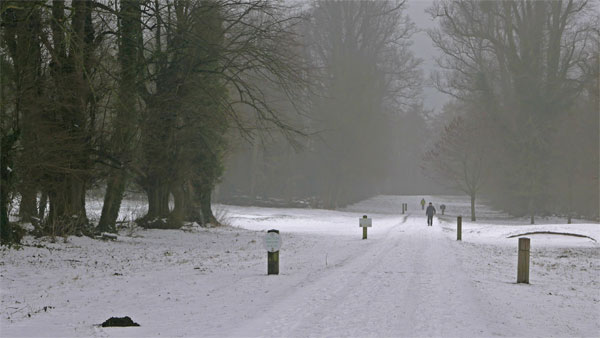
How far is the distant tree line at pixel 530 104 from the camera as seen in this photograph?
2048 inches

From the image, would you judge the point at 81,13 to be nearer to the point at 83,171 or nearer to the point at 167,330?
the point at 83,171

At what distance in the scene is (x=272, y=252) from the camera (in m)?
12.8

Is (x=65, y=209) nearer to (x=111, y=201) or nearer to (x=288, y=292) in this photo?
(x=111, y=201)

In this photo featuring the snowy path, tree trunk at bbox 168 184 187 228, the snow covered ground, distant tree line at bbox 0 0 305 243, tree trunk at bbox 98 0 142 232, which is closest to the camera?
the snowy path

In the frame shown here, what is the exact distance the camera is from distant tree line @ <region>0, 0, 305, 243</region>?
14438 mm

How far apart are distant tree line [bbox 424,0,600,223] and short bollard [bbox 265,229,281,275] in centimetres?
4226

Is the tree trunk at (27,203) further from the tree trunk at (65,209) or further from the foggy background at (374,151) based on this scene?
the foggy background at (374,151)

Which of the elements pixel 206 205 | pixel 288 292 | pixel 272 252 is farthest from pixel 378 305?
pixel 206 205

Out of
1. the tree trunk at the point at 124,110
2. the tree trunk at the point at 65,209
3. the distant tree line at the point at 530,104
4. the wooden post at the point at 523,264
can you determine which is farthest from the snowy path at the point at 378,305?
the distant tree line at the point at 530,104

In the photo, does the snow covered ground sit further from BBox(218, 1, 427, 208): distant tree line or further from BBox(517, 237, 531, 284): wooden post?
BBox(218, 1, 427, 208): distant tree line

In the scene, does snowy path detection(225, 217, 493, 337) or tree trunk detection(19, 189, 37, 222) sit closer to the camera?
snowy path detection(225, 217, 493, 337)

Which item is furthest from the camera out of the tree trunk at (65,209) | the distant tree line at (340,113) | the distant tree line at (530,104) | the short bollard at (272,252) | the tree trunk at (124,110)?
the distant tree line at (340,113)

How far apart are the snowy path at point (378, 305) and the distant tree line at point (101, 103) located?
22.7 ft

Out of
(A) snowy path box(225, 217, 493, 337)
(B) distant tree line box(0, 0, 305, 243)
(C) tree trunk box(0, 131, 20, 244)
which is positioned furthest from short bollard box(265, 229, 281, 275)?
(C) tree trunk box(0, 131, 20, 244)
